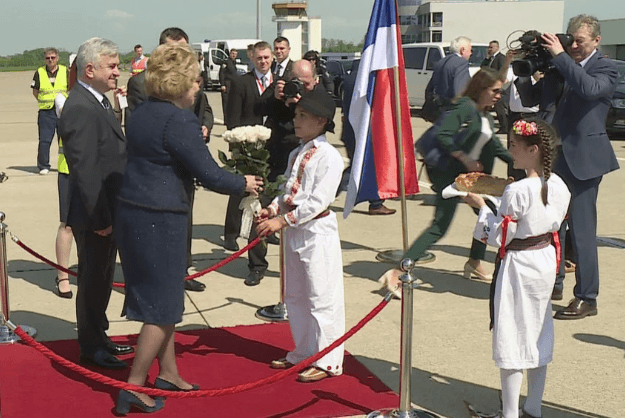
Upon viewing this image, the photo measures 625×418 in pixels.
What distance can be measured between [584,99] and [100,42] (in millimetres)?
3465

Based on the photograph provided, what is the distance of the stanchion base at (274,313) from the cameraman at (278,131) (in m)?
0.80

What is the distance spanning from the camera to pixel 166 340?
4828mm

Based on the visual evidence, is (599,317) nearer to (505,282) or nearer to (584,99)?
(584,99)

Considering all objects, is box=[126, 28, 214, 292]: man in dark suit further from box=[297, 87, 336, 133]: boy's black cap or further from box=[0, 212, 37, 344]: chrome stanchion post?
box=[297, 87, 336, 133]: boy's black cap

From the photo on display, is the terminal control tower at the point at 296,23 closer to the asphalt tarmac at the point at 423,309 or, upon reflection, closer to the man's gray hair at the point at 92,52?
the asphalt tarmac at the point at 423,309

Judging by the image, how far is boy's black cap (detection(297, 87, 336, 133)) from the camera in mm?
5188

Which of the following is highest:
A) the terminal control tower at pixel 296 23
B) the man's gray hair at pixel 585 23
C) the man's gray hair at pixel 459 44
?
the terminal control tower at pixel 296 23

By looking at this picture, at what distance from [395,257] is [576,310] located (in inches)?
93.0

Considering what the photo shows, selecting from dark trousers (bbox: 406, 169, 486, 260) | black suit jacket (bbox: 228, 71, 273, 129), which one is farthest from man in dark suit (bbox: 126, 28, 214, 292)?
dark trousers (bbox: 406, 169, 486, 260)

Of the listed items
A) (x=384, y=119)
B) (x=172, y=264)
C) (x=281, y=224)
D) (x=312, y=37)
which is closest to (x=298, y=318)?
(x=281, y=224)

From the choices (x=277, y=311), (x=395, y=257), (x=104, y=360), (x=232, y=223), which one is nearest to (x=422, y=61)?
(x=232, y=223)

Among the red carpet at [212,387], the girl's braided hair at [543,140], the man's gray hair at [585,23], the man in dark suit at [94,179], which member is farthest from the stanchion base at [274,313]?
the man's gray hair at [585,23]

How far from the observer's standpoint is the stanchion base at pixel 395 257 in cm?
829

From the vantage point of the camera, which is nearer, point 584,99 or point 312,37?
point 584,99
